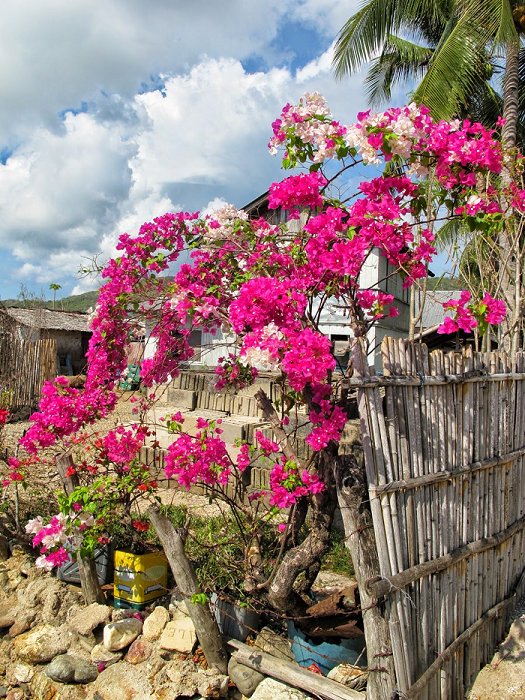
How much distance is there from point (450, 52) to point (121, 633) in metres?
10.2

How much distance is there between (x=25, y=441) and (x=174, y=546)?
1.30m

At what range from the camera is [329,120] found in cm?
304

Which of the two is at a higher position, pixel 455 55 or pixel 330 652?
pixel 455 55

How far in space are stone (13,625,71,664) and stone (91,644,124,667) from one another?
0.98 feet

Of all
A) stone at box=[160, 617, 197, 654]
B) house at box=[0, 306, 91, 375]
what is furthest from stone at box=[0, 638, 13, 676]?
house at box=[0, 306, 91, 375]

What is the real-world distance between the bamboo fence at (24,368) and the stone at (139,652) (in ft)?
32.1

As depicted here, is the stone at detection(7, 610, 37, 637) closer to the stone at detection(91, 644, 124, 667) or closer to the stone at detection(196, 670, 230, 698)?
the stone at detection(91, 644, 124, 667)

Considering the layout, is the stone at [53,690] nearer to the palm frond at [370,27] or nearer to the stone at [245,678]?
the stone at [245,678]

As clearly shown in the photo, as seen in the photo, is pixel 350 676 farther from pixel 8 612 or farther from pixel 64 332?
pixel 64 332

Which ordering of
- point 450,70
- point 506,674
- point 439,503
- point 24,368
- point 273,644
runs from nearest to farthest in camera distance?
point 439,503, point 506,674, point 273,644, point 450,70, point 24,368

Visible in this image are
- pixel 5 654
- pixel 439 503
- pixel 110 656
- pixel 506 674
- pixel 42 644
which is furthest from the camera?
pixel 5 654

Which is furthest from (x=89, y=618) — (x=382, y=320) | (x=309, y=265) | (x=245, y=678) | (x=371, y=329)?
(x=371, y=329)

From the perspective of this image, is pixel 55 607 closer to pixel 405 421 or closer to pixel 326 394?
pixel 326 394

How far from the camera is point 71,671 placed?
12.6 ft
